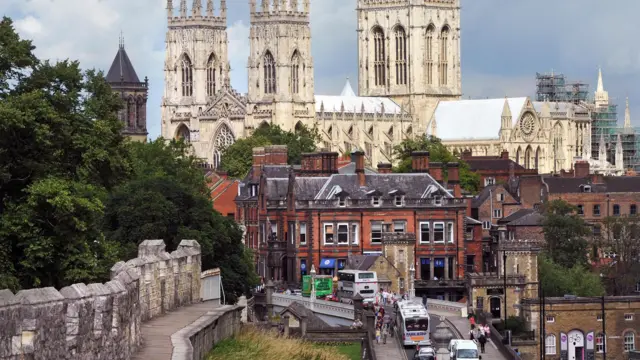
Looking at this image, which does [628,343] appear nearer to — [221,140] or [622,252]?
[622,252]

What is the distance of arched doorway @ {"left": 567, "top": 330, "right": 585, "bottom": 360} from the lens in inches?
3098

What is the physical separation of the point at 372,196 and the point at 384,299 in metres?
12.1

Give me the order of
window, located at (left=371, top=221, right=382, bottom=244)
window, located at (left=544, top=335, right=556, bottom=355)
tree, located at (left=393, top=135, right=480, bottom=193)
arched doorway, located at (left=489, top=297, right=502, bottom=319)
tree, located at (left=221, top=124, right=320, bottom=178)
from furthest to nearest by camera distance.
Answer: tree, located at (left=221, top=124, right=320, bottom=178)
tree, located at (left=393, top=135, right=480, bottom=193)
window, located at (left=371, top=221, right=382, bottom=244)
window, located at (left=544, top=335, right=556, bottom=355)
arched doorway, located at (left=489, top=297, right=502, bottom=319)

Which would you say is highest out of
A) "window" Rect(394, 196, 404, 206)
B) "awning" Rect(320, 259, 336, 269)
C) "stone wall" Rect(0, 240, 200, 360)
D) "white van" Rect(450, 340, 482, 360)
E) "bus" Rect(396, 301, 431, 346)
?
"window" Rect(394, 196, 404, 206)

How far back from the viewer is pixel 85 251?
42.2m

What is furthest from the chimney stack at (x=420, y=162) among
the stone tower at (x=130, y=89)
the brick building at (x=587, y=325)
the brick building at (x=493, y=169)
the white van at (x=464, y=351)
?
the stone tower at (x=130, y=89)

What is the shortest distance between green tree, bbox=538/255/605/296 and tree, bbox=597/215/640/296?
5432 mm

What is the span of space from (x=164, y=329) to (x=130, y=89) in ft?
518

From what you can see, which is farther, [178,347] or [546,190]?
[546,190]

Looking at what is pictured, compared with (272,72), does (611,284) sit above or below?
below

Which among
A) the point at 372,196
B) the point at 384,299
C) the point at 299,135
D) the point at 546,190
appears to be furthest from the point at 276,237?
the point at 299,135

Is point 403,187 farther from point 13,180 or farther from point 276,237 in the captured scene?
point 13,180

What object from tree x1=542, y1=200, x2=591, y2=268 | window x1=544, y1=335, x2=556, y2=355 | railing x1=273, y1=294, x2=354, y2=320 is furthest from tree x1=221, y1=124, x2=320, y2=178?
railing x1=273, y1=294, x2=354, y2=320

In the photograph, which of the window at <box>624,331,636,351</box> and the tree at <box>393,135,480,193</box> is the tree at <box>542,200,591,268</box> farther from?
the tree at <box>393,135,480,193</box>
